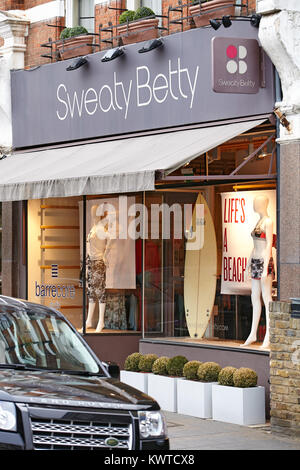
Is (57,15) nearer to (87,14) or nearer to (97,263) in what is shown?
(87,14)

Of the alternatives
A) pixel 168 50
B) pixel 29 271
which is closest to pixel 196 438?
pixel 168 50

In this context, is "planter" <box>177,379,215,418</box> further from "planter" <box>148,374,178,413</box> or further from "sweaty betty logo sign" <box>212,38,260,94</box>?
"sweaty betty logo sign" <box>212,38,260,94</box>

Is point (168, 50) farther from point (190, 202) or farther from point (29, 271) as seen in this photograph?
point (29, 271)

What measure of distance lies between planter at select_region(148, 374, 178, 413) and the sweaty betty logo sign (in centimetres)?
371

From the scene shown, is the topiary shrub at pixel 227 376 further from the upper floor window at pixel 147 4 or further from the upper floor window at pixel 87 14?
the upper floor window at pixel 87 14

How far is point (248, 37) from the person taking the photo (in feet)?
40.0

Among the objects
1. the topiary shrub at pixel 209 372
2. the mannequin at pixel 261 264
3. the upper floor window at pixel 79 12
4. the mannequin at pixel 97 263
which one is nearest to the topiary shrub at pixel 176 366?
the topiary shrub at pixel 209 372

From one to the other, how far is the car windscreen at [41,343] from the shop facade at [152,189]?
3.60 meters

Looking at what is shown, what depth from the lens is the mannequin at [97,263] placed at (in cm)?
1559

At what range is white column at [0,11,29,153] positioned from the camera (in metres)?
17.1

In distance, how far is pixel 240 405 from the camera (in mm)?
11477

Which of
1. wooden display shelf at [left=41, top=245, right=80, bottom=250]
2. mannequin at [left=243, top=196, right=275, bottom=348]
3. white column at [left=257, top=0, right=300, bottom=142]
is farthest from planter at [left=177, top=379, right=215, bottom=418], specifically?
wooden display shelf at [left=41, top=245, right=80, bottom=250]

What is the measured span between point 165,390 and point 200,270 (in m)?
2.01
